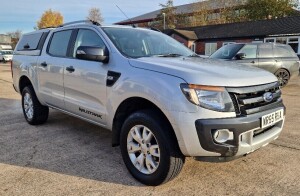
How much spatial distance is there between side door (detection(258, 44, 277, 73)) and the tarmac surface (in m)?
6.12

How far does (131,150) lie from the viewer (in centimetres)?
351

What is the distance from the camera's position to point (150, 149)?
3.29m

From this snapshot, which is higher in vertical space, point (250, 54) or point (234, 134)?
point (250, 54)

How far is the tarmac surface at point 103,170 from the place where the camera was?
3.25 metres

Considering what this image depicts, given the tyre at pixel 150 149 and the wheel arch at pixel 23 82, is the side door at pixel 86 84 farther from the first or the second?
the wheel arch at pixel 23 82

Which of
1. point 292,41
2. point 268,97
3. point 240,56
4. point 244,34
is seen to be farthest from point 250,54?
point 244,34

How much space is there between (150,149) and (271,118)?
1332mm

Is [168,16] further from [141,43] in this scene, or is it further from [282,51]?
[141,43]

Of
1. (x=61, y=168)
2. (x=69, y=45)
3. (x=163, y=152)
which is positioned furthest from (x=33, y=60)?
(x=163, y=152)

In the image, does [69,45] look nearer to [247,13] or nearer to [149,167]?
[149,167]

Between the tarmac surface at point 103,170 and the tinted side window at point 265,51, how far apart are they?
6.29 m

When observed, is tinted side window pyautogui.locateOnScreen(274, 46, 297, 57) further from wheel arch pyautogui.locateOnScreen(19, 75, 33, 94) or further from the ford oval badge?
wheel arch pyautogui.locateOnScreen(19, 75, 33, 94)

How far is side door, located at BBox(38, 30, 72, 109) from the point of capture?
15.3 ft

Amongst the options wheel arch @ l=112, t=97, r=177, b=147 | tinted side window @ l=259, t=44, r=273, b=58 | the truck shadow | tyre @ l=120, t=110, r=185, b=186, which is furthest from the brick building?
tyre @ l=120, t=110, r=185, b=186
